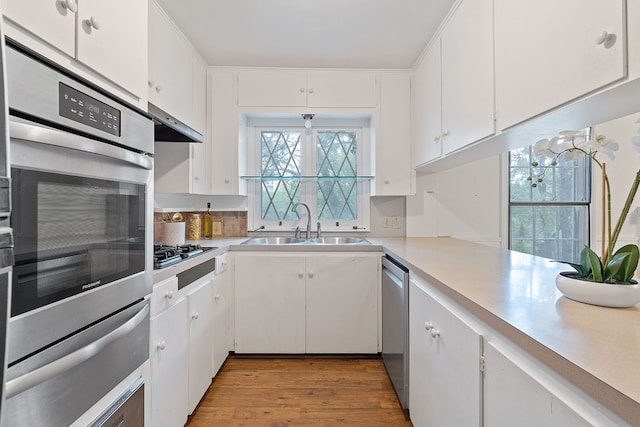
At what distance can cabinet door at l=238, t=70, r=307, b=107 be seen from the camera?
8.39ft

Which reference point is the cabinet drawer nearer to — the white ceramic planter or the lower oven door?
the lower oven door

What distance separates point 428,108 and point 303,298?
5.27ft

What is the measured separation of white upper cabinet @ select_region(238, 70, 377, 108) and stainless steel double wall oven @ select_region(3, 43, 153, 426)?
1650 mm

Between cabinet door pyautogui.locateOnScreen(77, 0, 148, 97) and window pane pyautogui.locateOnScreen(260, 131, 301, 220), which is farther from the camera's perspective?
window pane pyautogui.locateOnScreen(260, 131, 301, 220)

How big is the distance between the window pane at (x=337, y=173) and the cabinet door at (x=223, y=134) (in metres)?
0.75

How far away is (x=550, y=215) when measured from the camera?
113 inches

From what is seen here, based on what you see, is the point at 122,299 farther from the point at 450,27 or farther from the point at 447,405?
the point at 450,27

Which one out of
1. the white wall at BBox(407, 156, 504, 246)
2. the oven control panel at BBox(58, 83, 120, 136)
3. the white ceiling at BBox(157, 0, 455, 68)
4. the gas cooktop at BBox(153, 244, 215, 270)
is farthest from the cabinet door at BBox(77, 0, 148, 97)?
the white wall at BBox(407, 156, 504, 246)

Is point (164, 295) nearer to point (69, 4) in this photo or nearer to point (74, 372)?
point (74, 372)

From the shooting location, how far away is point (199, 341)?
5.69 feet

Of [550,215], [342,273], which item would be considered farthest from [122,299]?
[550,215]

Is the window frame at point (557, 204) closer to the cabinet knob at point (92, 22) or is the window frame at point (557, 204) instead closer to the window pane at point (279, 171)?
the window pane at point (279, 171)

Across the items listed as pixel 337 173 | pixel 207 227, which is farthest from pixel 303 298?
pixel 337 173

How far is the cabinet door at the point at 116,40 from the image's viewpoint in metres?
0.84
